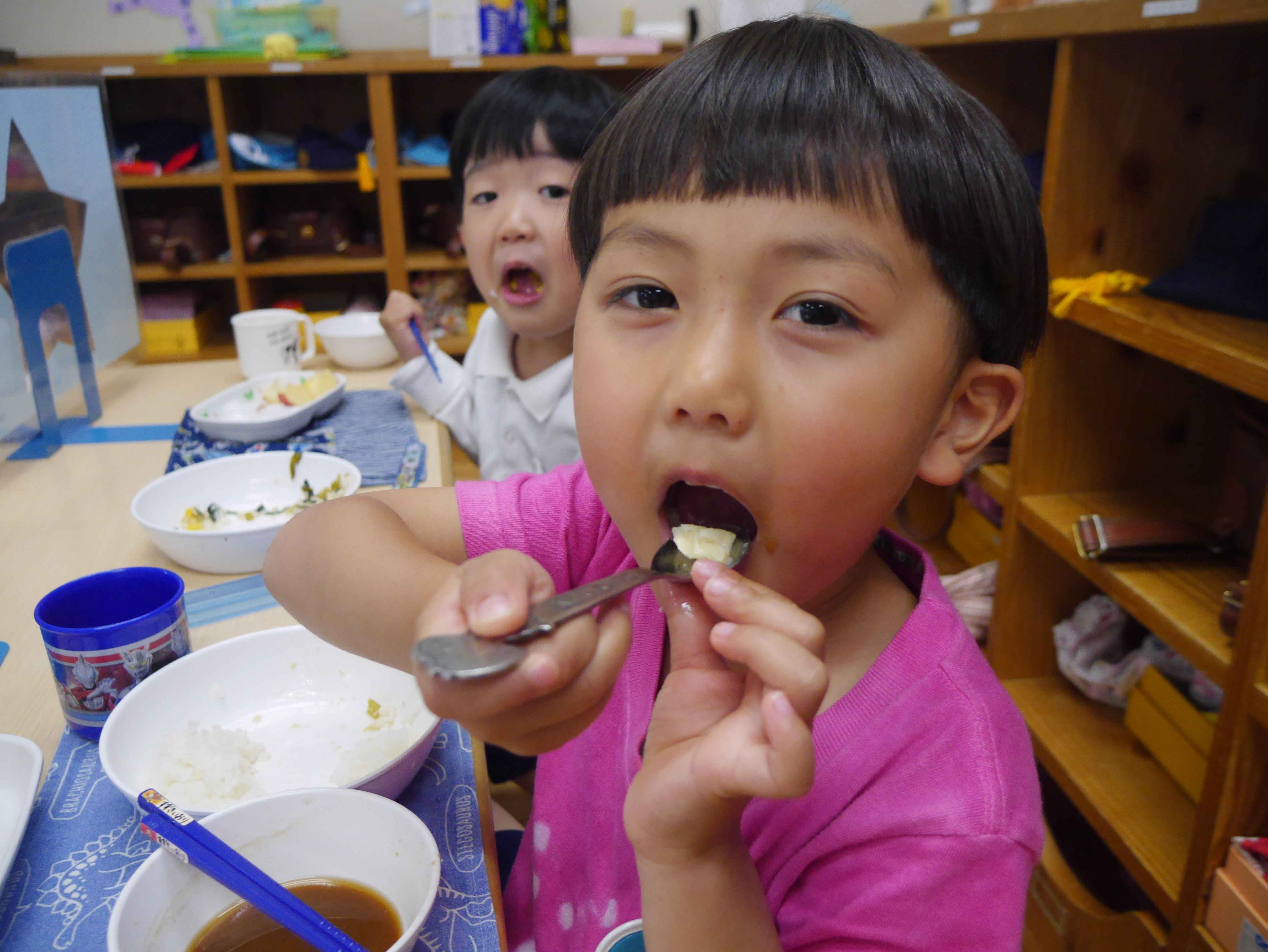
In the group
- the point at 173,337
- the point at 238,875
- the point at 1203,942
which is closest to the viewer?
the point at 238,875

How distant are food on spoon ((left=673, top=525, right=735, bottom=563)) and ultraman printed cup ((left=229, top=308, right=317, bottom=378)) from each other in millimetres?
1430

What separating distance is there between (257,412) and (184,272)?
200 centimetres

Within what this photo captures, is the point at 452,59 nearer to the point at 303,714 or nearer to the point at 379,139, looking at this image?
the point at 379,139

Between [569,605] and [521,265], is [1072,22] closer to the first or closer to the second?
[521,265]

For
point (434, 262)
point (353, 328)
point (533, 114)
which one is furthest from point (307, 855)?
point (434, 262)

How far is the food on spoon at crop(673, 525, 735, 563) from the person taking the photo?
64 centimetres

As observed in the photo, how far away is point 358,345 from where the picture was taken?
197cm

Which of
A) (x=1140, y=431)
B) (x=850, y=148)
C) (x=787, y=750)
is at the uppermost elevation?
(x=850, y=148)

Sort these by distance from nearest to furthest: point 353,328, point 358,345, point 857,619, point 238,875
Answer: point 238,875 → point 857,619 → point 358,345 → point 353,328

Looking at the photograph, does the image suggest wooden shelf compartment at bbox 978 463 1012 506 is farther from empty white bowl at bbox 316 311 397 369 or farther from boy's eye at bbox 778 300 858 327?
empty white bowl at bbox 316 311 397 369

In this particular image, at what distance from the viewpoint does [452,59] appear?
3.06m

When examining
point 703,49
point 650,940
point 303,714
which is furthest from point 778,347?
point 303,714

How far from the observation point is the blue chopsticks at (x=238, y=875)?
56cm

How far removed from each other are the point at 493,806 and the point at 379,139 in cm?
272
